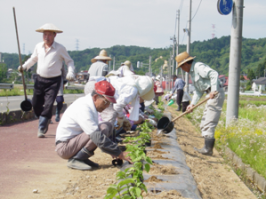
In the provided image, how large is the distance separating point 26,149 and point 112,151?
2139 mm

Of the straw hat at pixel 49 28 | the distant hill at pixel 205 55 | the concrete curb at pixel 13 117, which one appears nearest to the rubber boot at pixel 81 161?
the straw hat at pixel 49 28

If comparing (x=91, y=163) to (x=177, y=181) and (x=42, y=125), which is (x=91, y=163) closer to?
(x=177, y=181)

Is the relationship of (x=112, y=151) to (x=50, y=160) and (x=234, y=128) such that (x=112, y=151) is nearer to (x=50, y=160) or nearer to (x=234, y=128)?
(x=50, y=160)

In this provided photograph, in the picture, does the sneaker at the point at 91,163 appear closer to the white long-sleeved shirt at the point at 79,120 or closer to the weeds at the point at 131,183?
the white long-sleeved shirt at the point at 79,120

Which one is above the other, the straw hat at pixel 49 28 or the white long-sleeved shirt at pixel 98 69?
the straw hat at pixel 49 28

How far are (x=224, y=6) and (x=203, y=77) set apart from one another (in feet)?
10.7

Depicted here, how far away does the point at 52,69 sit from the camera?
6.44 metres

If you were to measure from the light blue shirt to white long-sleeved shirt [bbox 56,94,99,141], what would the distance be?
2.47m

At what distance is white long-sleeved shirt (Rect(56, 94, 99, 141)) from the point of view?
3.88 metres

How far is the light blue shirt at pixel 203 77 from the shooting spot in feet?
18.6

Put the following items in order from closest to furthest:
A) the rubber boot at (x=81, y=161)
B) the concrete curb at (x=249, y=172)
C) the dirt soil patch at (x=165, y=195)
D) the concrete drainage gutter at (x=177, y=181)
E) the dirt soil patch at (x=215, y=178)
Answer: the dirt soil patch at (x=165, y=195), the concrete drainage gutter at (x=177, y=181), the dirt soil patch at (x=215, y=178), the rubber boot at (x=81, y=161), the concrete curb at (x=249, y=172)

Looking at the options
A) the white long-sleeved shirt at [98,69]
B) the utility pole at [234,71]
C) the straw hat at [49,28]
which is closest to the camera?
the straw hat at [49,28]

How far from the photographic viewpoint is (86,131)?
389cm

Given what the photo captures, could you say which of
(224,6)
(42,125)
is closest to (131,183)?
(42,125)
